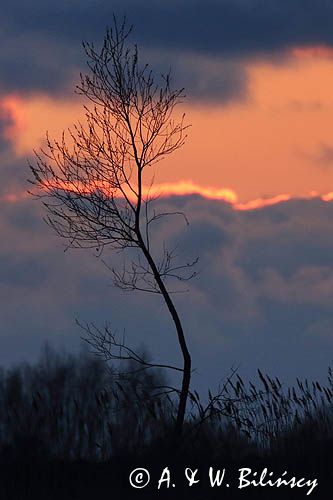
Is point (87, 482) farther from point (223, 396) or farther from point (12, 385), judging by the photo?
point (12, 385)

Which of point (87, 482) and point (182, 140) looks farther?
point (182, 140)

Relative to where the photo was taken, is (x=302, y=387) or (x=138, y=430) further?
(x=302, y=387)

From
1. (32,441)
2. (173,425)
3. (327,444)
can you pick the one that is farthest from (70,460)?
(327,444)

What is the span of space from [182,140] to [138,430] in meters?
5.00

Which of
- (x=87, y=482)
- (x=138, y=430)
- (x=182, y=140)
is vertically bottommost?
(x=87, y=482)

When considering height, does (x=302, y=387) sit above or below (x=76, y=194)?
below

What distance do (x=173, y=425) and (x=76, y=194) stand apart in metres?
4.30

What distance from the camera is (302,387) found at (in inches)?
765

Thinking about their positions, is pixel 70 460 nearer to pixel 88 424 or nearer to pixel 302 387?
pixel 88 424

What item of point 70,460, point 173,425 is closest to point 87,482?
point 70,460

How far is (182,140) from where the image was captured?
17953 millimetres

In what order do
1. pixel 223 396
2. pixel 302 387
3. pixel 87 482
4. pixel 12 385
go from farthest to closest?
1. pixel 12 385
2. pixel 302 387
3. pixel 223 396
4. pixel 87 482

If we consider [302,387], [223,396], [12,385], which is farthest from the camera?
[12,385]

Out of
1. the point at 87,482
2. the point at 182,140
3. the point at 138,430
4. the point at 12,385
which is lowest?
the point at 87,482
